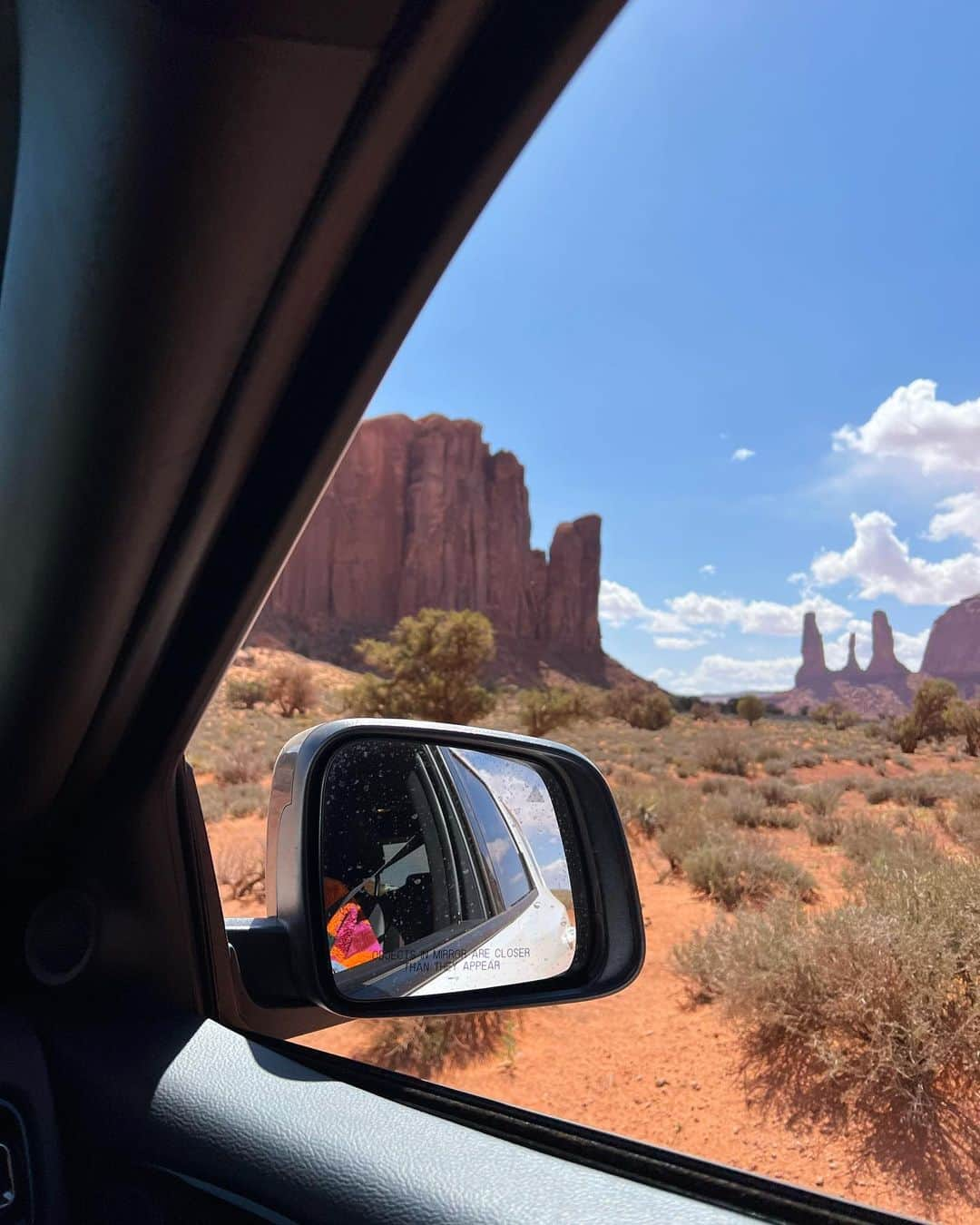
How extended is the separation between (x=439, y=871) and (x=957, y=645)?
385ft

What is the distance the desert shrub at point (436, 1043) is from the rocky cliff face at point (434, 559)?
59.9 m

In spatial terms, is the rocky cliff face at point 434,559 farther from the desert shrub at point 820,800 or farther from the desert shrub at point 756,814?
the desert shrub at point 756,814

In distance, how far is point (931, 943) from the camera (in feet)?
17.4

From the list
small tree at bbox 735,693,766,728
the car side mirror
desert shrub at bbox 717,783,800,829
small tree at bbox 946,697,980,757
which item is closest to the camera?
the car side mirror

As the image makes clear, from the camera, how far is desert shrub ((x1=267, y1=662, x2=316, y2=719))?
35.0 meters

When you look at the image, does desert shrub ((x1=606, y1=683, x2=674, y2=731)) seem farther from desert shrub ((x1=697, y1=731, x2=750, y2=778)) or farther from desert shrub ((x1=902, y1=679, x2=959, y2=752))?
desert shrub ((x1=697, y1=731, x2=750, y2=778))

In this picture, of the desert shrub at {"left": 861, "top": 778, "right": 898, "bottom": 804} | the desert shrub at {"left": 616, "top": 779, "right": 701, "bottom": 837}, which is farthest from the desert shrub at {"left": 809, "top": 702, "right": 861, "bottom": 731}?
the desert shrub at {"left": 616, "top": 779, "right": 701, "bottom": 837}

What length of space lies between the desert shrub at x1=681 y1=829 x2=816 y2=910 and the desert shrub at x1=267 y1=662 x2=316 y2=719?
27.8 m

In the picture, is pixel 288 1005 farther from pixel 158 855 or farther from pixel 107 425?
pixel 107 425

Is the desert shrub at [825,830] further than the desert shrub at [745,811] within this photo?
No

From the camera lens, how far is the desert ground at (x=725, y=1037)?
4035 millimetres

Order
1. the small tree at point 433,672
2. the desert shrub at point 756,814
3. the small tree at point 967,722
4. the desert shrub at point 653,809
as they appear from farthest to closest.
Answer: the small tree at point 433,672 → the small tree at point 967,722 → the desert shrub at point 756,814 → the desert shrub at point 653,809

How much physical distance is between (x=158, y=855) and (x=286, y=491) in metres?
0.85

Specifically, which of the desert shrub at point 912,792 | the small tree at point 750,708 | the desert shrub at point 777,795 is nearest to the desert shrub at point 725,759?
the desert shrub at point 912,792
